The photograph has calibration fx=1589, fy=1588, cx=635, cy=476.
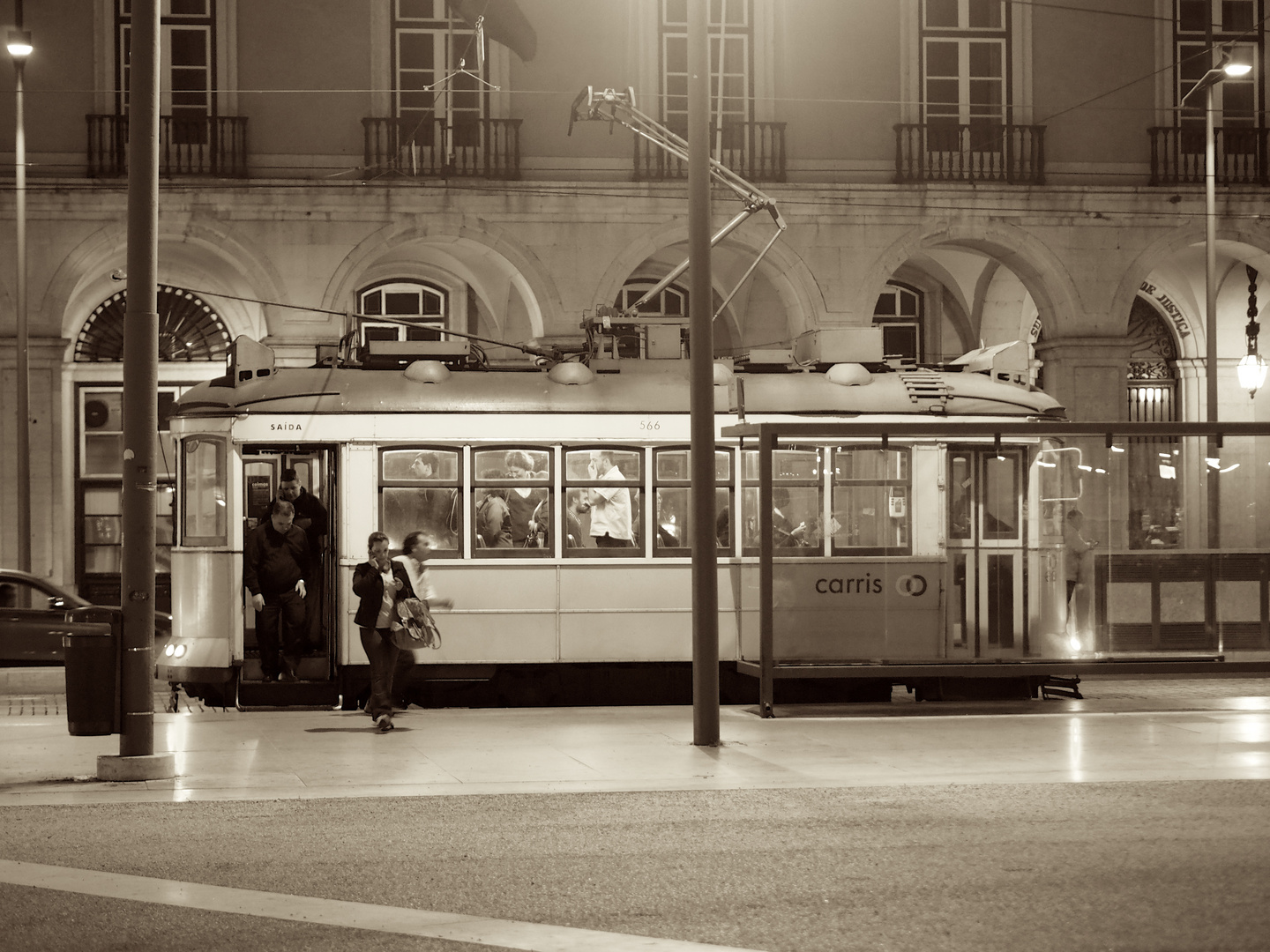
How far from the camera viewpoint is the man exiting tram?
14602mm

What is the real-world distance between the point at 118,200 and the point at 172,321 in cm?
321

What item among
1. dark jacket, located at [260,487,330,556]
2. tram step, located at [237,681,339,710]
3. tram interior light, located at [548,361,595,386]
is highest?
tram interior light, located at [548,361,595,386]

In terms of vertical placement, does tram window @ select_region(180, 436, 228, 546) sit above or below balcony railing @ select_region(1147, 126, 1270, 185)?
below

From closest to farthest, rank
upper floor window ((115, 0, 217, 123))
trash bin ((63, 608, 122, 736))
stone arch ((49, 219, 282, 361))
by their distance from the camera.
A: trash bin ((63, 608, 122, 736)), stone arch ((49, 219, 282, 361)), upper floor window ((115, 0, 217, 123))

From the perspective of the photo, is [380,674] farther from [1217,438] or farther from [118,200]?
[118,200]

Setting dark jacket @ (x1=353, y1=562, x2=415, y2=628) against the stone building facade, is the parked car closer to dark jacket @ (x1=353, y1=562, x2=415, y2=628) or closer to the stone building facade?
the stone building facade

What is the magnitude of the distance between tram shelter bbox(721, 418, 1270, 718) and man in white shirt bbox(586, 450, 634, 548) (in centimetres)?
116

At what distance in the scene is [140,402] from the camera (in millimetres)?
10609

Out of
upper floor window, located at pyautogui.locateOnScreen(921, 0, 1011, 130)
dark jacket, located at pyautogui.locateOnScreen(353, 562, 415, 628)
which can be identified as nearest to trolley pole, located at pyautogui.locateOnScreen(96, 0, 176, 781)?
dark jacket, located at pyautogui.locateOnScreen(353, 562, 415, 628)

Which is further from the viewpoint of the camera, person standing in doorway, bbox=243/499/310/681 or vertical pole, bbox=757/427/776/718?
person standing in doorway, bbox=243/499/310/681

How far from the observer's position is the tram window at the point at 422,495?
1440cm

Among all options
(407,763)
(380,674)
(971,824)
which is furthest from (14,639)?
(971,824)

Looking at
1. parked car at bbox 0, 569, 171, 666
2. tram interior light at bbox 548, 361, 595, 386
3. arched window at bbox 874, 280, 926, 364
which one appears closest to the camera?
tram interior light at bbox 548, 361, 595, 386

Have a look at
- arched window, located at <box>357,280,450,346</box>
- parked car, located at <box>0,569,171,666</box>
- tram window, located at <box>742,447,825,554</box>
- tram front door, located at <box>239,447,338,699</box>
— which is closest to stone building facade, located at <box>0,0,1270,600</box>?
arched window, located at <box>357,280,450,346</box>
